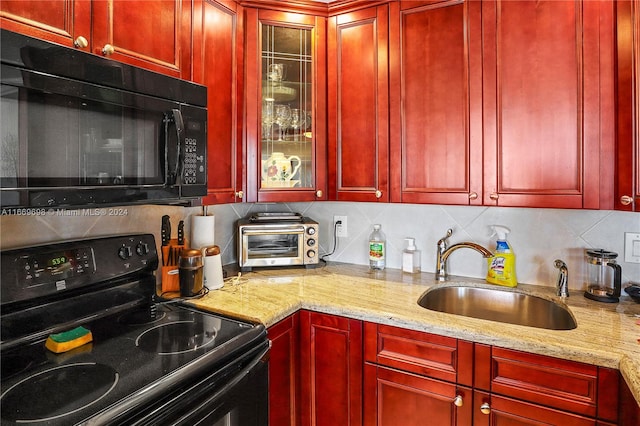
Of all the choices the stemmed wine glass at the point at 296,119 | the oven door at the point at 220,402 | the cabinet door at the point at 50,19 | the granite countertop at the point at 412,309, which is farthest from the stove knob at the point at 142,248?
the stemmed wine glass at the point at 296,119

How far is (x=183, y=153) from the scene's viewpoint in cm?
126

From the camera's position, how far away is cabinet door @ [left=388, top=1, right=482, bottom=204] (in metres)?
1.57

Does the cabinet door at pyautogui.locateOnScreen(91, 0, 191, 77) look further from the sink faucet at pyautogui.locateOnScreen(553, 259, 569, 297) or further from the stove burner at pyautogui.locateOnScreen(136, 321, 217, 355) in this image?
the sink faucet at pyautogui.locateOnScreen(553, 259, 569, 297)

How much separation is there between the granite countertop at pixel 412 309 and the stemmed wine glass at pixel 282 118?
717mm

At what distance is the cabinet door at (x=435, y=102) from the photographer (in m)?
1.57

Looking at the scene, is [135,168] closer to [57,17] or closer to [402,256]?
[57,17]

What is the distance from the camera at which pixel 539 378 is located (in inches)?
47.0

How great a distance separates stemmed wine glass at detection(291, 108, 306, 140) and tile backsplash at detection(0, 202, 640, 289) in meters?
0.54

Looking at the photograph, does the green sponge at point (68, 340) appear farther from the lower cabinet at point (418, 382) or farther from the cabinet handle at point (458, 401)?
the cabinet handle at point (458, 401)

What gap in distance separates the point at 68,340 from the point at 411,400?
116cm

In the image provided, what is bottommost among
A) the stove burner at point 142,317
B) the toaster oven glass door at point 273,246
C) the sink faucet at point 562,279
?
the stove burner at point 142,317

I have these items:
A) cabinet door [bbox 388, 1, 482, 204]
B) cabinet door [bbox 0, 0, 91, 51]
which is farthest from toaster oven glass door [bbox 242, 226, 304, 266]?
cabinet door [bbox 0, 0, 91, 51]

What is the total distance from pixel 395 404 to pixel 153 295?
3.35 feet

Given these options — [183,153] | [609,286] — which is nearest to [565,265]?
[609,286]
